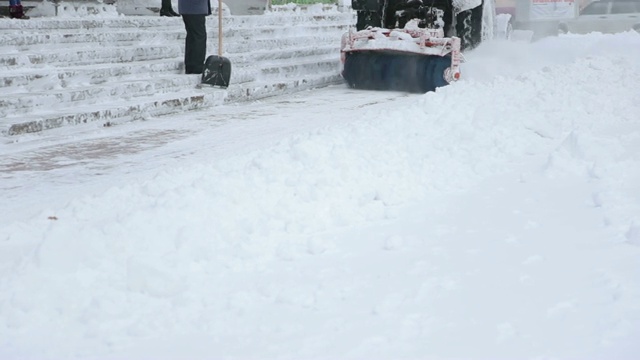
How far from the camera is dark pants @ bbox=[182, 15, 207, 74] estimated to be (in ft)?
31.8

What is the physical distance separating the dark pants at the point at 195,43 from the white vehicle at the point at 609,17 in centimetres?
1223

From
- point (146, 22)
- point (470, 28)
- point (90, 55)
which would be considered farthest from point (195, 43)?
point (470, 28)

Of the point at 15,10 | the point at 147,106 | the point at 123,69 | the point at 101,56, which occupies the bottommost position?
the point at 147,106

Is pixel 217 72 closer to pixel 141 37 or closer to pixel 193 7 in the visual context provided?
pixel 193 7

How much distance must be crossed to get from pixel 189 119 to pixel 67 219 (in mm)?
4114

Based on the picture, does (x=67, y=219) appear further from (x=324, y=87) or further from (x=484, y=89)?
(x=324, y=87)

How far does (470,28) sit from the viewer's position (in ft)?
40.5

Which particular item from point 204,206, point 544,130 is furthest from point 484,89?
point 204,206

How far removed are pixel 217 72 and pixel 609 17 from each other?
12.5m

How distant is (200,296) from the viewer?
3379mm

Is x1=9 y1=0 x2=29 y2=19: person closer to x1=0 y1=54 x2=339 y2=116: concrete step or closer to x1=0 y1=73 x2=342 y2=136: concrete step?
x1=0 y1=54 x2=339 y2=116: concrete step

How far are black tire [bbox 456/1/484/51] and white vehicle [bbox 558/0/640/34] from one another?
8152mm

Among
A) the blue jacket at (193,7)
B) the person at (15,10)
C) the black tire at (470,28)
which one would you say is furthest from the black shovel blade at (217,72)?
the black tire at (470,28)

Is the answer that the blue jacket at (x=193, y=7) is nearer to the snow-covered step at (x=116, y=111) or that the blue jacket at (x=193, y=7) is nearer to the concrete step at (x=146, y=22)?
the snow-covered step at (x=116, y=111)
